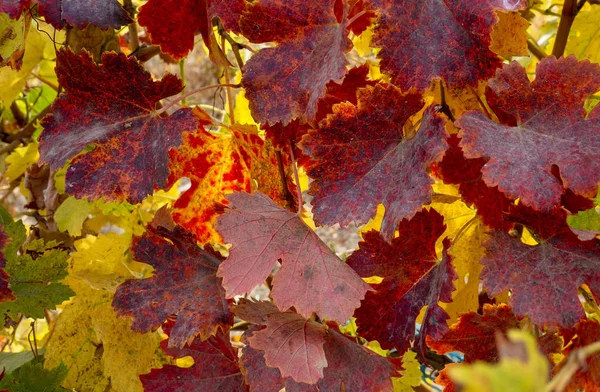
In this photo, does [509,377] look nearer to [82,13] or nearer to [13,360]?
[82,13]

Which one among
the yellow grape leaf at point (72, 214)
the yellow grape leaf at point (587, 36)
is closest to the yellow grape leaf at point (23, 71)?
the yellow grape leaf at point (72, 214)

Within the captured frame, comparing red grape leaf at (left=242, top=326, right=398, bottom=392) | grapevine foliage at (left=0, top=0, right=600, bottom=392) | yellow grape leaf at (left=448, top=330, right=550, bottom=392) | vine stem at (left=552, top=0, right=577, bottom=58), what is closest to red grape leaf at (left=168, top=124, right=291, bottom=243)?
grapevine foliage at (left=0, top=0, right=600, bottom=392)

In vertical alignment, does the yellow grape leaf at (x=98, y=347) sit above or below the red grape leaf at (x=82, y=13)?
below

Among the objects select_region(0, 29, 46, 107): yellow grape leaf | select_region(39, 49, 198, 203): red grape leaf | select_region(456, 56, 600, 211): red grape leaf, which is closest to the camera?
select_region(456, 56, 600, 211): red grape leaf

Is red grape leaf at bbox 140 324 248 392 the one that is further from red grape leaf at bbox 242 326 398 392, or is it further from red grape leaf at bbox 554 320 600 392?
red grape leaf at bbox 554 320 600 392

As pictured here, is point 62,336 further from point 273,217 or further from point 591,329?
point 591,329

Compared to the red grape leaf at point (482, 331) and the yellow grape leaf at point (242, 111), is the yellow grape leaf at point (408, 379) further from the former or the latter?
the yellow grape leaf at point (242, 111)
